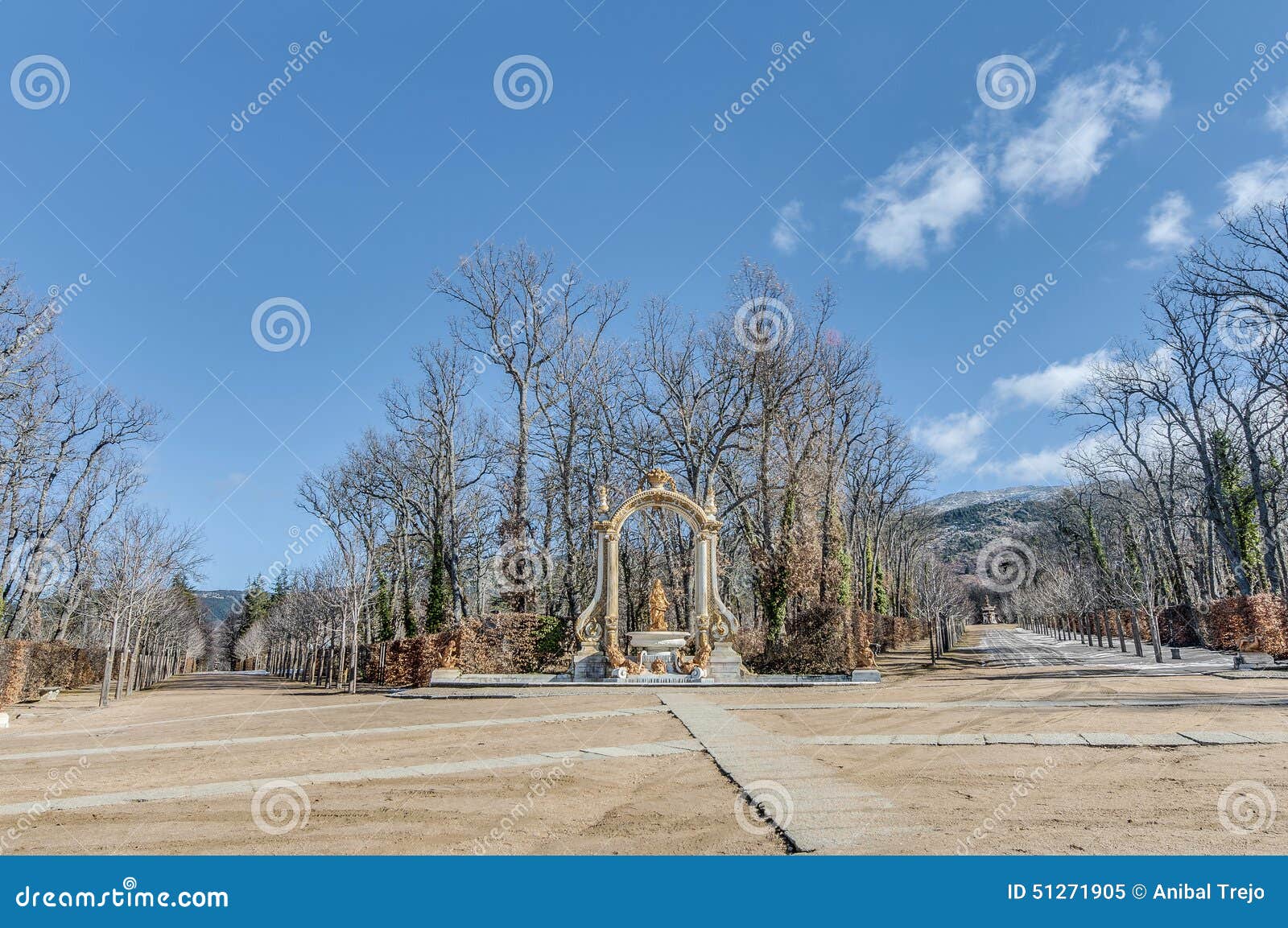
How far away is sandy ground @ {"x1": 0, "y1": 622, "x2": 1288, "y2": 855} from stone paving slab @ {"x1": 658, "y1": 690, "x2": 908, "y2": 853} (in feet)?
0.31

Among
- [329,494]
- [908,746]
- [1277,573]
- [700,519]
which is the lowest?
[908,746]

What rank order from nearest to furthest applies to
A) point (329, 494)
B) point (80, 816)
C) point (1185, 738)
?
point (80, 816), point (1185, 738), point (329, 494)

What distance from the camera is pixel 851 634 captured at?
23.3 m

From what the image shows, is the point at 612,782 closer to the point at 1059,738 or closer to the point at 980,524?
the point at 1059,738

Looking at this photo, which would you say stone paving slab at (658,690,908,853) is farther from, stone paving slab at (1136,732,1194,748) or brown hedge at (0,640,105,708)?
brown hedge at (0,640,105,708)

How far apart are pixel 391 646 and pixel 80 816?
70.0 ft

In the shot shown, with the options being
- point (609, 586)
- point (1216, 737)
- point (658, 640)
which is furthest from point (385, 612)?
point (1216, 737)

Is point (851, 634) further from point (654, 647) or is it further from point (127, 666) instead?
point (127, 666)

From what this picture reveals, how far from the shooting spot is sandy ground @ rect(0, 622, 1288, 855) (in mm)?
5137

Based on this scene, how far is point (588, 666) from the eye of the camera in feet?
74.3

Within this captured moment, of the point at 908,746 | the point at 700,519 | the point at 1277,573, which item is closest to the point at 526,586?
the point at 700,519

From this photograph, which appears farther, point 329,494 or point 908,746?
point 329,494

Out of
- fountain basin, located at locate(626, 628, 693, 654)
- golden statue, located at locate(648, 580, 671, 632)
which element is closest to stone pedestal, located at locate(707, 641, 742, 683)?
fountain basin, located at locate(626, 628, 693, 654)

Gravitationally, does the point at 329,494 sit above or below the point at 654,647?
above
